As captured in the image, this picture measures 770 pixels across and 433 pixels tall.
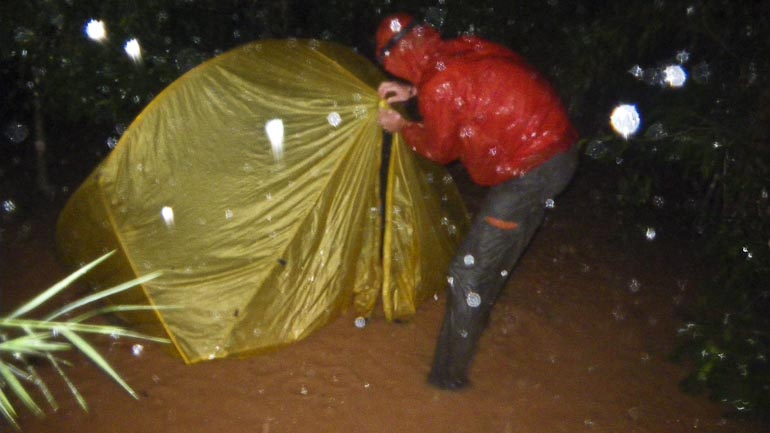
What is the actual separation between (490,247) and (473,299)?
0.31 m

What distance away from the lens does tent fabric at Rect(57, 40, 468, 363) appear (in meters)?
4.19

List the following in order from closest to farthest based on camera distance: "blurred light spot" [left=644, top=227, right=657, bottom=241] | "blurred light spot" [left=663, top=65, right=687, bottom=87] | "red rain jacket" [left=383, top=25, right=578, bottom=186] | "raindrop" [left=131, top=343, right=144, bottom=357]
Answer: "red rain jacket" [left=383, top=25, right=578, bottom=186]
"raindrop" [left=131, top=343, right=144, bottom=357]
"blurred light spot" [left=663, top=65, right=687, bottom=87]
"blurred light spot" [left=644, top=227, right=657, bottom=241]

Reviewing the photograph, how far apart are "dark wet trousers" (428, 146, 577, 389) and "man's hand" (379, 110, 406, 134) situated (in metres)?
0.66

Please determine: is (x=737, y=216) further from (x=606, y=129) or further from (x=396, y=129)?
(x=606, y=129)

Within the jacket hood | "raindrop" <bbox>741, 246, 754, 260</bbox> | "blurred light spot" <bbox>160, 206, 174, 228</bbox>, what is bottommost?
"raindrop" <bbox>741, 246, 754, 260</bbox>

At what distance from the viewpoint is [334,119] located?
171 inches

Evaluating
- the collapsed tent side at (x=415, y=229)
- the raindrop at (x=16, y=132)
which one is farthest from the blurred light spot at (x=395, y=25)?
the raindrop at (x=16, y=132)

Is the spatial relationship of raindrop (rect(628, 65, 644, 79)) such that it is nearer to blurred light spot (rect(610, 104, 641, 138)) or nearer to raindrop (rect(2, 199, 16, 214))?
blurred light spot (rect(610, 104, 641, 138))

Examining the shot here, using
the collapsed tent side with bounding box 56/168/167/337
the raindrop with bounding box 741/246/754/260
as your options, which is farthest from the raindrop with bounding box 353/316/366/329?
the raindrop with bounding box 741/246/754/260

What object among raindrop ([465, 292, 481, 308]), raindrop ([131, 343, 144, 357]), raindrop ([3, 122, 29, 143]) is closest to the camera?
raindrop ([465, 292, 481, 308])

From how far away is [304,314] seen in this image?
4633 millimetres

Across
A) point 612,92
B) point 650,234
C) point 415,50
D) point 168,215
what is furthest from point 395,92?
point 650,234

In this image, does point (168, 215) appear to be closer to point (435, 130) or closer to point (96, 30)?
point (435, 130)

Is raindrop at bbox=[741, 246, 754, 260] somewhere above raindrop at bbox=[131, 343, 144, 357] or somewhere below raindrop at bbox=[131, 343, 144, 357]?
above
